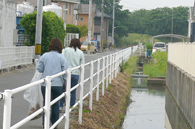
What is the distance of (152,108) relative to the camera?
49.6 feet

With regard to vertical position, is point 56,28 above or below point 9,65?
above

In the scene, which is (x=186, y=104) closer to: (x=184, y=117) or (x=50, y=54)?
(x=184, y=117)

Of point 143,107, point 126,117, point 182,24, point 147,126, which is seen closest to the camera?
point 147,126

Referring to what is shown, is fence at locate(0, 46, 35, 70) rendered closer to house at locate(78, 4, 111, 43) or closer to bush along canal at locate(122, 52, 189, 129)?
bush along canal at locate(122, 52, 189, 129)

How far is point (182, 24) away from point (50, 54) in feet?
292

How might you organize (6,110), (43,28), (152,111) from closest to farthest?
1. (6,110)
2. (152,111)
3. (43,28)

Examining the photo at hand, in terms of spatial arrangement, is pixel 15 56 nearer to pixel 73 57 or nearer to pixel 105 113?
pixel 105 113

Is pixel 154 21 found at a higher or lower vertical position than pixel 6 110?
higher

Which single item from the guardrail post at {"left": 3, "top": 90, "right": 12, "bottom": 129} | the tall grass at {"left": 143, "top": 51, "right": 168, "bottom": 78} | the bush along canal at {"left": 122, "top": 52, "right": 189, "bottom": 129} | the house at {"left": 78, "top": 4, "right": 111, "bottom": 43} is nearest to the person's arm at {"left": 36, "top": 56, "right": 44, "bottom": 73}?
the guardrail post at {"left": 3, "top": 90, "right": 12, "bottom": 129}

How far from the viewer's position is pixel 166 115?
13.7m

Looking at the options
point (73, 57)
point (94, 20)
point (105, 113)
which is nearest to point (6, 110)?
point (73, 57)

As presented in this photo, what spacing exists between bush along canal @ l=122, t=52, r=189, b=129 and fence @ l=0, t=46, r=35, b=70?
5.82 metres

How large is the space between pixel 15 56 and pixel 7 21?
351 centimetres

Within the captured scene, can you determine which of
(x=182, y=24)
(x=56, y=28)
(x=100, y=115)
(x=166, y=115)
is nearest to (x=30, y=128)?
(x=100, y=115)
